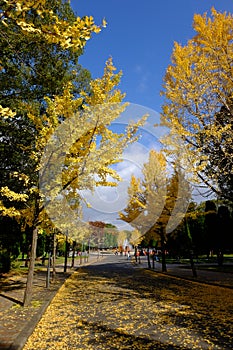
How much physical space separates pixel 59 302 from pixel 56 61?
28.9 feet

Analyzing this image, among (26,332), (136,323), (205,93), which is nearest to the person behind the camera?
(26,332)

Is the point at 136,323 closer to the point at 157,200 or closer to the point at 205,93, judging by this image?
the point at 205,93

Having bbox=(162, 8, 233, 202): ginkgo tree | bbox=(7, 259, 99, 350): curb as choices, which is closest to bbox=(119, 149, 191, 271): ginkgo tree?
bbox=(162, 8, 233, 202): ginkgo tree

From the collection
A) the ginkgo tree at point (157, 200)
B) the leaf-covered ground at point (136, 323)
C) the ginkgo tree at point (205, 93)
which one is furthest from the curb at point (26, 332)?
the ginkgo tree at point (157, 200)

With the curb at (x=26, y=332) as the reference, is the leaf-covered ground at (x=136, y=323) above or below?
below

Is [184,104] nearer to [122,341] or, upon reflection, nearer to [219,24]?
[219,24]

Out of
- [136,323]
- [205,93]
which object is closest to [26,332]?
[136,323]

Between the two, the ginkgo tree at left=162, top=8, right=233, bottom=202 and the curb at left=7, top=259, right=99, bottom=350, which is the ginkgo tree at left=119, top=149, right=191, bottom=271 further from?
the curb at left=7, top=259, right=99, bottom=350

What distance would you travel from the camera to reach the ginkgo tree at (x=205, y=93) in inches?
372

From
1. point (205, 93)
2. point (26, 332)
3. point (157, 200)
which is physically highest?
point (205, 93)

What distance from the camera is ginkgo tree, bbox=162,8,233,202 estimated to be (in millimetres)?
9453

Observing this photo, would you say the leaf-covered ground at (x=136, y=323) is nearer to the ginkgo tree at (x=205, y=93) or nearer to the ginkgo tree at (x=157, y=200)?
the ginkgo tree at (x=205, y=93)

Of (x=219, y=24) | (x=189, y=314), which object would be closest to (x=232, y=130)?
(x=219, y=24)

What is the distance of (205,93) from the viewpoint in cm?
980
